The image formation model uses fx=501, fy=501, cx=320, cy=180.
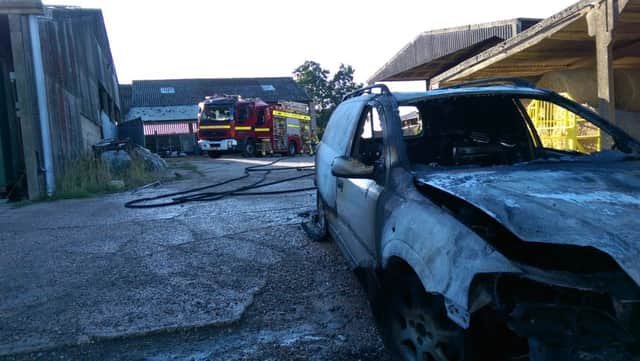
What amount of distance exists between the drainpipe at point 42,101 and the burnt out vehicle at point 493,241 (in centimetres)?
906

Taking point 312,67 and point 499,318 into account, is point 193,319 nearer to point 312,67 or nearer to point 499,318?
point 499,318

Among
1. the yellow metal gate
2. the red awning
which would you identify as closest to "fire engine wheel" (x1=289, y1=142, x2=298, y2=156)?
the red awning

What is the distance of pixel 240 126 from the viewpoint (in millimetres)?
27875

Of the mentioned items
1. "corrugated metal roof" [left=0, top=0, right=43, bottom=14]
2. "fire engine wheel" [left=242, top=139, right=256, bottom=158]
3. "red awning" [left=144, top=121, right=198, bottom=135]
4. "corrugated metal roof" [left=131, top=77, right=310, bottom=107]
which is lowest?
"fire engine wheel" [left=242, top=139, right=256, bottom=158]

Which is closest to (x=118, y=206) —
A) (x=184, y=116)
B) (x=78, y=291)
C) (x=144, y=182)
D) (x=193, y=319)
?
(x=144, y=182)

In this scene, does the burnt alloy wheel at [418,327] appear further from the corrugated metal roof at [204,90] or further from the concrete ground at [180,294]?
the corrugated metal roof at [204,90]

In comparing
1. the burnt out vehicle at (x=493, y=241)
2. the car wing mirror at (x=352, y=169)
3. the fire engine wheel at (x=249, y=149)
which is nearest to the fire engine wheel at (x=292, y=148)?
the fire engine wheel at (x=249, y=149)

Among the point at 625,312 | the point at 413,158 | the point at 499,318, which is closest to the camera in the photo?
the point at 625,312

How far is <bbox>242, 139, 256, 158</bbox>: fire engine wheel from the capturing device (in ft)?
92.7

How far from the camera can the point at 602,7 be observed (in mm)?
7211

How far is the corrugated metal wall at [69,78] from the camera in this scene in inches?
454

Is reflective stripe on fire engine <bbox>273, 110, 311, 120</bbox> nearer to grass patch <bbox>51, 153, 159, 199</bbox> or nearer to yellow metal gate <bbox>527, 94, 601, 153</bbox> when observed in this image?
grass patch <bbox>51, 153, 159, 199</bbox>

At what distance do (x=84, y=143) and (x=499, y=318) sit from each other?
14.7 metres

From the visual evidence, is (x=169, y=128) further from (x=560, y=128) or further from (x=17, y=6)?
(x=560, y=128)
